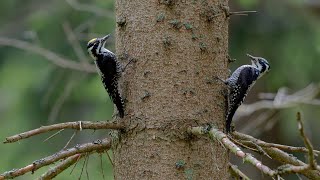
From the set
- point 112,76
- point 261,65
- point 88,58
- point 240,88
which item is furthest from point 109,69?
point 88,58

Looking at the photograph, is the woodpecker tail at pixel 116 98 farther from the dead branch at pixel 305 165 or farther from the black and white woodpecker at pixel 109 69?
the dead branch at pixel 305 165

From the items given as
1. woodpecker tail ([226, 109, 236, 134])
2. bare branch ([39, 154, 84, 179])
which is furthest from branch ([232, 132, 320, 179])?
bare branch ([39, 154, 84, 179])

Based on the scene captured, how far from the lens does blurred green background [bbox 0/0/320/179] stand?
645 centimetres

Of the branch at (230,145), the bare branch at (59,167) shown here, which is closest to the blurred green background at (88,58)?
the bare branch at (59,167)

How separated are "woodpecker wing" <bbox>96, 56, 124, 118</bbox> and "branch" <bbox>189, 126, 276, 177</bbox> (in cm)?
28

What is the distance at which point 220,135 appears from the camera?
2.35 m

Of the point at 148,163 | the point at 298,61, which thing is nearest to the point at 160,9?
the point at 148,163

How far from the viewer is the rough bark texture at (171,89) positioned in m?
2.61

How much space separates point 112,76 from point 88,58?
356 cm

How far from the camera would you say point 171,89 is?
8.70 feet

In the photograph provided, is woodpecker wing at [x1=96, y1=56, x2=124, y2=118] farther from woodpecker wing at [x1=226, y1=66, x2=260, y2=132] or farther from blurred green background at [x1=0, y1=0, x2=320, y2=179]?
blurred green background at [x1=0, y1=0, x2=320, y2=179]

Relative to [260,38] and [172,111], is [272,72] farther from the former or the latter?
[172,111]

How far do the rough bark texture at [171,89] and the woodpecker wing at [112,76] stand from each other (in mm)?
29

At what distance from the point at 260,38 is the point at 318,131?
1562 millimetres
